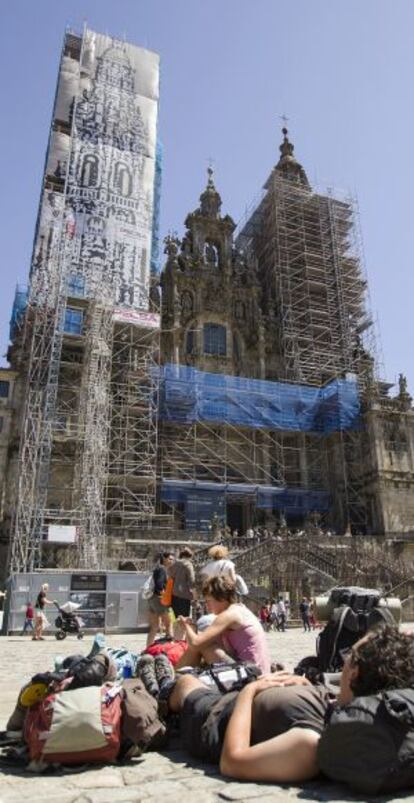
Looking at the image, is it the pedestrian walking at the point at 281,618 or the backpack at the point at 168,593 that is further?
the pedestrian walking at the point at 281,618

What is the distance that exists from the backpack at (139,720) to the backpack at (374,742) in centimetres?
142

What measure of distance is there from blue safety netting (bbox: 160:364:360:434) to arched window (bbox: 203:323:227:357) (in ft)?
10.5

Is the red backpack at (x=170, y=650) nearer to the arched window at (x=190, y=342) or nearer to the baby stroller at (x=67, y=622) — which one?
the baby stroller at (x=67, y=622)

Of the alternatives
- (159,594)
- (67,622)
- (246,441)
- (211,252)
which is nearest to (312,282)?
(211,252)

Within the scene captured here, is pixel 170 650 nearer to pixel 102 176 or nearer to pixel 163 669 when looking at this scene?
pixel 163 669

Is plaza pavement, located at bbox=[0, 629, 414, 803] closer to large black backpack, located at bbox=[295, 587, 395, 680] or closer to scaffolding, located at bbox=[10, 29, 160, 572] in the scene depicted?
large black backpack, located at bbox=[295, 587, 395, 680]

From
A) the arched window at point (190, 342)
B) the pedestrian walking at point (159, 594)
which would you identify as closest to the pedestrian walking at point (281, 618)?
the pedestrian walking at point (159, 594)

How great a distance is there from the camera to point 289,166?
4781cm

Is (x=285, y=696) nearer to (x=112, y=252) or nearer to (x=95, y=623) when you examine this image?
(x=95, y=623)

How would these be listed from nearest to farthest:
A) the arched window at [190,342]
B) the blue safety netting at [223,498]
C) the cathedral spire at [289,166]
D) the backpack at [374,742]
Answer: the backpack at [374,742]
the blue safety netting at [223,498]
the arched window at [190,342]
the cathedral spire at [289,166]

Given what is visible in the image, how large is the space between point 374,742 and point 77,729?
6.24 ft

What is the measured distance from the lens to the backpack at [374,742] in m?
3.10

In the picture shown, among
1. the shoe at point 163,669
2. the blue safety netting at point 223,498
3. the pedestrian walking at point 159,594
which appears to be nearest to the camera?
the shoe at point 163,669

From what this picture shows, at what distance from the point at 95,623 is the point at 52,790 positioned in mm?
15707
